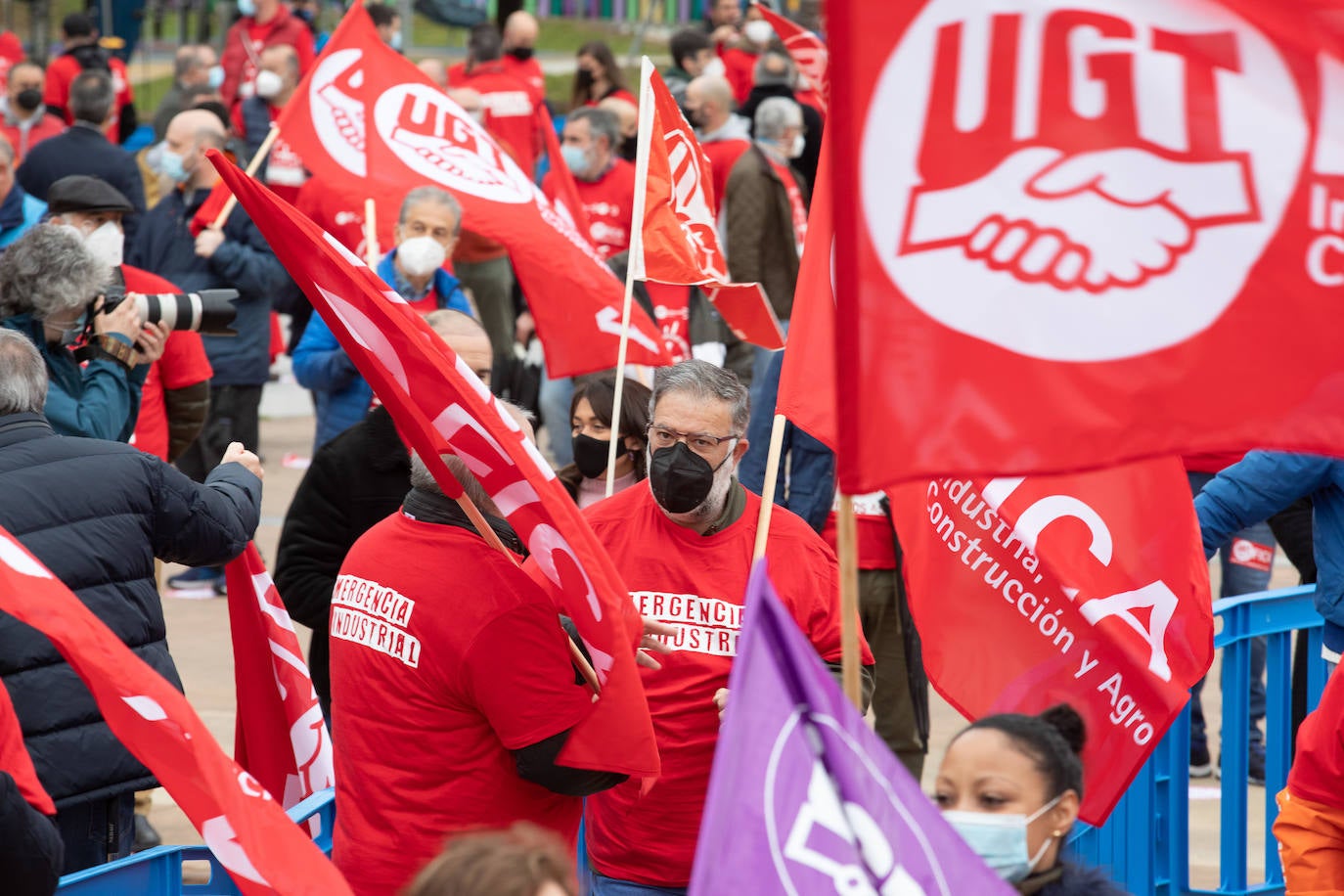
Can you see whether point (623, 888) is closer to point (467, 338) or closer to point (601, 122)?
point (467, 338)

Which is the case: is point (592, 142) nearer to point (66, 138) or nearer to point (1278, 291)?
point (66, 138)

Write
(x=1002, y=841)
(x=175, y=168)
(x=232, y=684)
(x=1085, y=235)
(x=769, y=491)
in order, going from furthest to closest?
(x=175, y=168) → (x=232, y=684) → (x=769, y=491) → (x=1002, y=841) → (x=1085, y=235)

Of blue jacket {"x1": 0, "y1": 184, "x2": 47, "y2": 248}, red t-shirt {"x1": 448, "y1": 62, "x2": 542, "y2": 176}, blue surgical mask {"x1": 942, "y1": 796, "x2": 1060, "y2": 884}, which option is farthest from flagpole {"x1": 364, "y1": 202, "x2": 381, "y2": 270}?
red t-shirt {"x1": 448, "y1": 62, "x2": 542, "y2": 176}

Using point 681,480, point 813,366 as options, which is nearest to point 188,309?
point 681,480

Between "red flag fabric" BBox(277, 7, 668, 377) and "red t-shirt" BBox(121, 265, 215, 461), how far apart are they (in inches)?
35.9

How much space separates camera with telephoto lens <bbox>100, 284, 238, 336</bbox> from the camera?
237 inches

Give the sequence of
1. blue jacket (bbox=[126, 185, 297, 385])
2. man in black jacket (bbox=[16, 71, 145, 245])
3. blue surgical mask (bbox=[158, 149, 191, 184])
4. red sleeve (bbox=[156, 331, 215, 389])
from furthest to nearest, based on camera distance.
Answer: man in black jacket (bbox=[16, 71, 145, 245]), blue surgical mask (bbox=[158, 149, 191, 184]), blue jacket (bbox=[126, 185, 297, 385]), red sleeve (bbox=[156, 331, 215, 389])

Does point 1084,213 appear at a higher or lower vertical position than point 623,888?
higher

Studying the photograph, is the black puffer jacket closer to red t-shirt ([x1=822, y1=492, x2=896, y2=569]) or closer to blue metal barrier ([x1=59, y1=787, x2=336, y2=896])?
blue metal barrier ([x1=59, y1=787, x2=336, y2=896])

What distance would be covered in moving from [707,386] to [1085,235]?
1.71 meters

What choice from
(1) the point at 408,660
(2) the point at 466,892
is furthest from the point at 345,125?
(2) the point at 466,892

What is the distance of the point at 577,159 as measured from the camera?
11.0 metres

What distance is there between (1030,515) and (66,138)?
27.9 feet

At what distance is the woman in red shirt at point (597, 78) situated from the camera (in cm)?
1436
